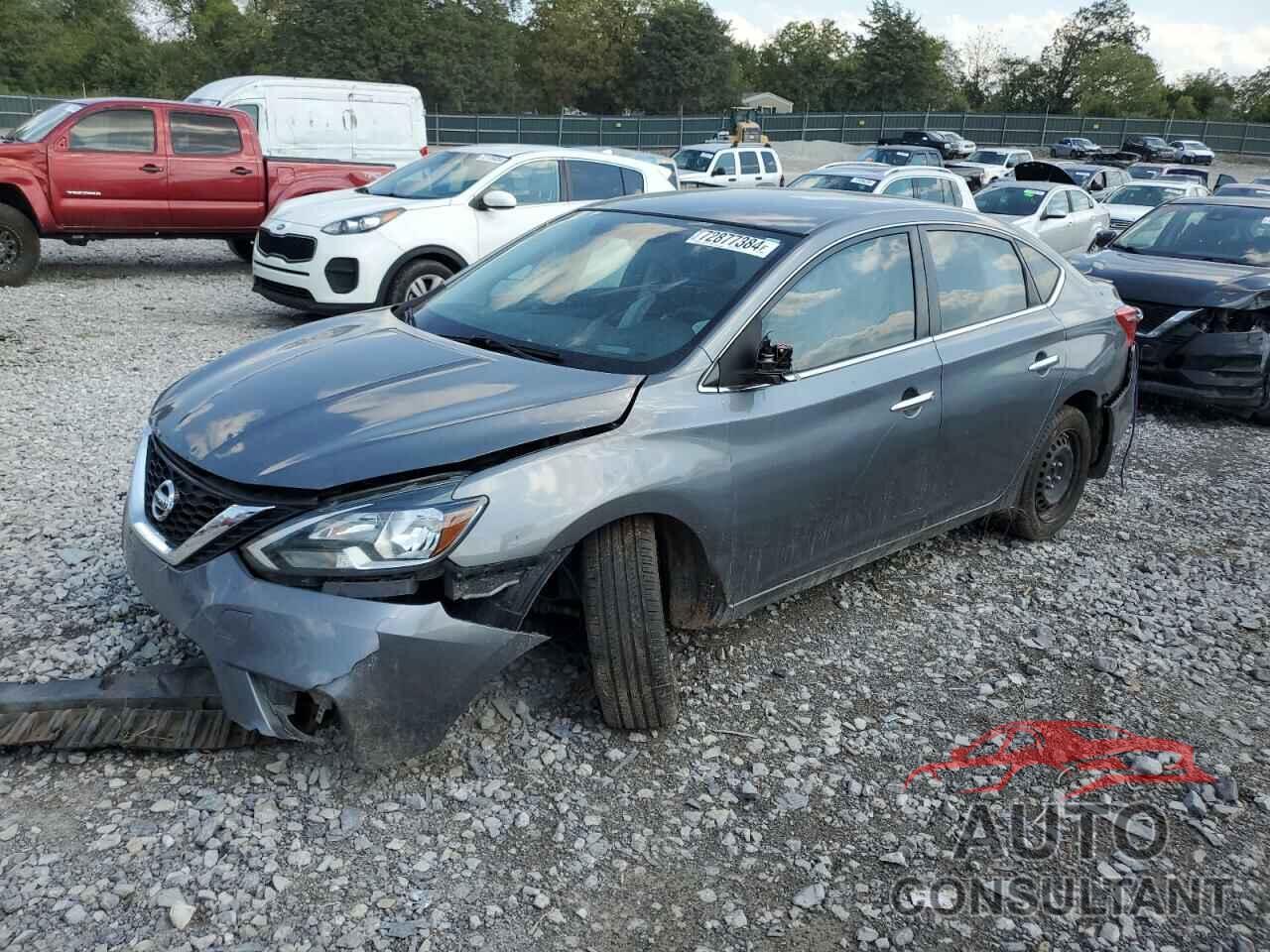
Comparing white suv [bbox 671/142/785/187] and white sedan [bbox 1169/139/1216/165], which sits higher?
white sedan [bbox 1169/139/1216/165]

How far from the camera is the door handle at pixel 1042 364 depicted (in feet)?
15.6

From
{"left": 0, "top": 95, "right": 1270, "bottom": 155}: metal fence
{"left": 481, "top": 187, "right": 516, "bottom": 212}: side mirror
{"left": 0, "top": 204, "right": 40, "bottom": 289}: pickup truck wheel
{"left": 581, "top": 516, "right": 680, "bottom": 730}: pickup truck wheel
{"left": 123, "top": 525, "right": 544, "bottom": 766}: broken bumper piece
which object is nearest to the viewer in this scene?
{"left": 123, "top": 525, "right": 544, "bottom": 766}: broken bumper piece

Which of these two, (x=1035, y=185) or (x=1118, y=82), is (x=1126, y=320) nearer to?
(x=1035, y=185)

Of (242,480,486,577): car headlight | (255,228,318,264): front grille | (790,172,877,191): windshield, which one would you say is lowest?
(242,480,486,577): car headlight

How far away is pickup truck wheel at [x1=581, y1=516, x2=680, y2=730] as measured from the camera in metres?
3.26

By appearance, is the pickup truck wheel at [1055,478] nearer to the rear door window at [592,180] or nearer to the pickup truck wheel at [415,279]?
the pickup truck wheel at [415,279]

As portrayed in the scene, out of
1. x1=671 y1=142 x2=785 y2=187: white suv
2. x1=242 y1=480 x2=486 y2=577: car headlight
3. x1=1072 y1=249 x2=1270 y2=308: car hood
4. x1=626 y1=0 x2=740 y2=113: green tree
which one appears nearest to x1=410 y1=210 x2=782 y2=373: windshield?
x1=242 y1=480 x2=486 y2=577: car headlight

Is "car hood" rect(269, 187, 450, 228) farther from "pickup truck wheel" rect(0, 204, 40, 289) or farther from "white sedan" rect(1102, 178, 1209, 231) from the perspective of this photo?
"white sedan" rect(1102, 178, 1209, 231)

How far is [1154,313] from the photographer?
7977 mm

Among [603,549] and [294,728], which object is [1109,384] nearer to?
[603,549]

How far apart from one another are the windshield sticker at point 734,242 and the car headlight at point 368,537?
63.2 inches

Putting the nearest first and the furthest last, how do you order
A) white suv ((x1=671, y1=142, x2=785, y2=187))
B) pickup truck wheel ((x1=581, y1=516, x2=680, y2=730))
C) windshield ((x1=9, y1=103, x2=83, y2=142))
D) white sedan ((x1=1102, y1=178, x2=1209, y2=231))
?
pickup truck wheel ((x1=581, y1=516, x2=680, y2=730)) → windshield ((x1=9, y1=103, x2=83, y2=142)) → white sedan ((x1=1102, y1=178, x2=1209, y2=231)) → white suv ((x1=671, y1=142, x2=785, y2=187))

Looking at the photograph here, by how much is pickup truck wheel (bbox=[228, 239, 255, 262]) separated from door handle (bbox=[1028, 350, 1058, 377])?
37.3ft

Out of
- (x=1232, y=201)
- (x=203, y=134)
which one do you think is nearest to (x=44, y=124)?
(x=203, y=134)
